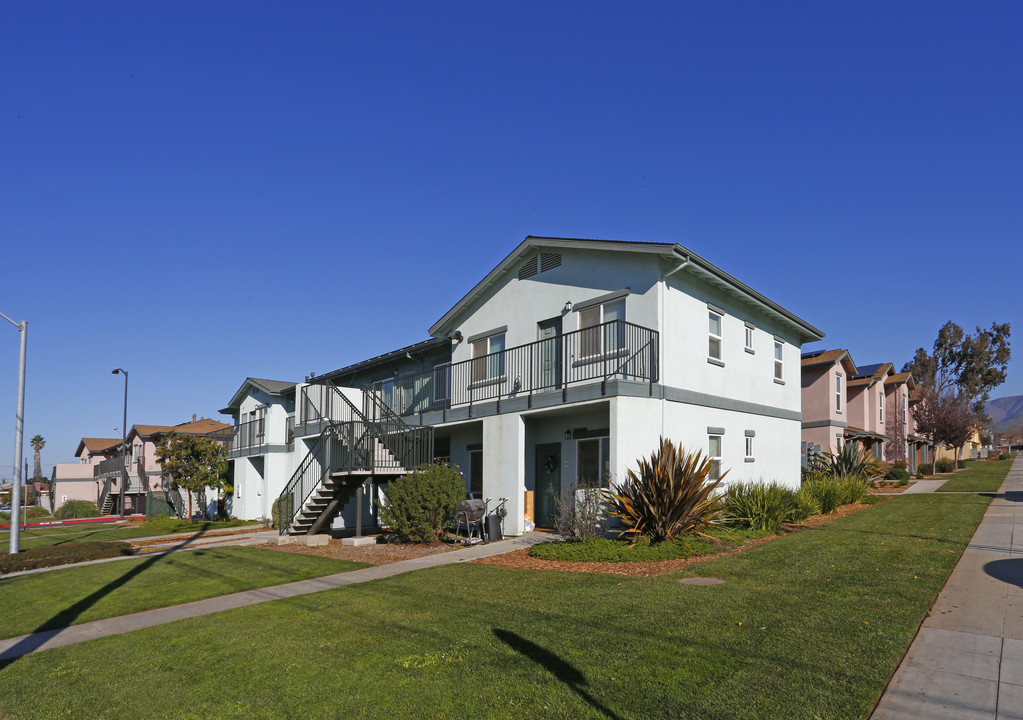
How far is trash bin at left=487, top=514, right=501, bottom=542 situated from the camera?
53.4 feet

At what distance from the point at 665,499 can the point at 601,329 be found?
530 cm

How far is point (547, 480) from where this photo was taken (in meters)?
18.2

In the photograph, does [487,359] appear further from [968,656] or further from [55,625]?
[968,656]

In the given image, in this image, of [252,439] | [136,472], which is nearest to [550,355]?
[252,439]

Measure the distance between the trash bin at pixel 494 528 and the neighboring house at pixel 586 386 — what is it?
463 mm

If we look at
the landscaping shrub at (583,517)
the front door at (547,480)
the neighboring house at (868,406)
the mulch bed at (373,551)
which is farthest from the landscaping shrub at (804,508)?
the neighboring house at (868,406)

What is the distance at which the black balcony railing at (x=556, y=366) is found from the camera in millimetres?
15953

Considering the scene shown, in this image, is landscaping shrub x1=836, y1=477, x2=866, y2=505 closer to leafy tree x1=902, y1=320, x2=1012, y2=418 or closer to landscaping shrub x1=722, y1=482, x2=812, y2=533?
landscaping shrub x1=722, y1=482, x2=812, y2=533

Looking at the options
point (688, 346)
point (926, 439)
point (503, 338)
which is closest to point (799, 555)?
point (688, 346)

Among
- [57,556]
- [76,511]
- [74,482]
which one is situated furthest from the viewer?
[74,482]

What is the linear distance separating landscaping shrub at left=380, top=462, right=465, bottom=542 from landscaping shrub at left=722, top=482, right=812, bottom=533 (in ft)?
20.4

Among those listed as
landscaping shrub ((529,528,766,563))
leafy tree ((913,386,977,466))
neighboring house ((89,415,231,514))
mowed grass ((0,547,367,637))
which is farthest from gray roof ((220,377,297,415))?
leafy tree ((913,386,977,466))

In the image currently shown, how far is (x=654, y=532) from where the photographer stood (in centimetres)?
1343

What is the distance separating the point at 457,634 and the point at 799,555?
A: 6825mm
